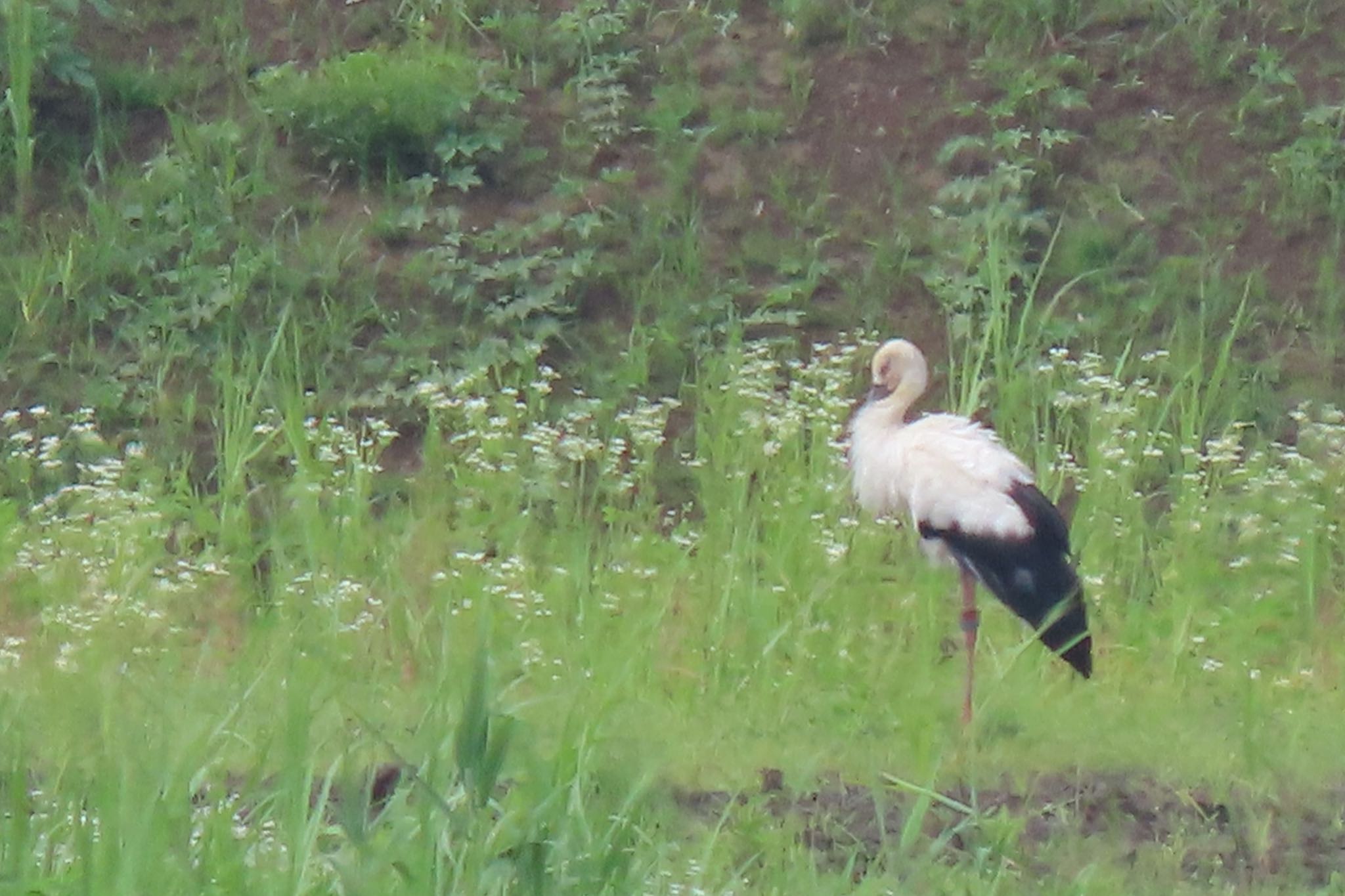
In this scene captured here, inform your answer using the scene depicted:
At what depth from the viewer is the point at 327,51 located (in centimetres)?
1039

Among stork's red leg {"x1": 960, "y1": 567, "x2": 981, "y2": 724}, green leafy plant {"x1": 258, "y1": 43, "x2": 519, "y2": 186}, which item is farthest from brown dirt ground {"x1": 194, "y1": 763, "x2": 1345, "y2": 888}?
green leafy plant {"x1": 258, "y1": 43, "x2": 519, "y2": 186}

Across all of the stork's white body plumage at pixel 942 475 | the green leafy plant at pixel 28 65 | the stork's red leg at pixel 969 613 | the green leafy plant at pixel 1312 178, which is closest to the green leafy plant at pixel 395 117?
the green leafy plant at pixel 28 65

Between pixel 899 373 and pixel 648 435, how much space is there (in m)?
1.23

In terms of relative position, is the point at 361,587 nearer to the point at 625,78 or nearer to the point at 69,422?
the point at 69,422

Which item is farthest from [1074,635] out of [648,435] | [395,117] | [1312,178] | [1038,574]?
[395,117]

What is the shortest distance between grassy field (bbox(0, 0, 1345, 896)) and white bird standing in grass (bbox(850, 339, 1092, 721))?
22 centimetres

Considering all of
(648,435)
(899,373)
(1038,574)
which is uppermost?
(899,373)

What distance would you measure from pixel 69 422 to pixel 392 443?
1252 mm

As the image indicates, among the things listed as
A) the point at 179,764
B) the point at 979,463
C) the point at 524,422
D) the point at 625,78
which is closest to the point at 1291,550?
the point at 979,463

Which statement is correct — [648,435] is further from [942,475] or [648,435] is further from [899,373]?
[942,475]

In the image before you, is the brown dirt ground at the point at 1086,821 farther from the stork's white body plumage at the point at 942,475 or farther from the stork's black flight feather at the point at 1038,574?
the stork's white body plumage at the point at 942,475

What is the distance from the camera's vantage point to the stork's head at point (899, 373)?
7.16 m

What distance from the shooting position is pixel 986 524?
6527 millimetres

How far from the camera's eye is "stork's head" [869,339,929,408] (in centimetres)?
716
